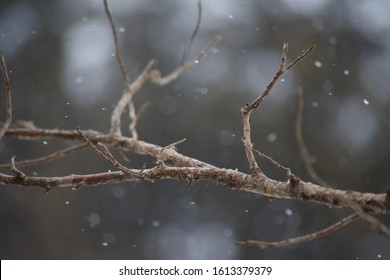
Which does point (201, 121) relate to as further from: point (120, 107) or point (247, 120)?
point (247, 120)

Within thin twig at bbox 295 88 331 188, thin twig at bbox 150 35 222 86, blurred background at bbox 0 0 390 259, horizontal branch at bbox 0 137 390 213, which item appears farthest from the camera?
blurred background at bbox 0 0 390 259

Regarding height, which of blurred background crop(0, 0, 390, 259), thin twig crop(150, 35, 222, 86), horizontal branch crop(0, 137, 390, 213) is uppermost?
blurred background crop(0, 0, 390, 259)

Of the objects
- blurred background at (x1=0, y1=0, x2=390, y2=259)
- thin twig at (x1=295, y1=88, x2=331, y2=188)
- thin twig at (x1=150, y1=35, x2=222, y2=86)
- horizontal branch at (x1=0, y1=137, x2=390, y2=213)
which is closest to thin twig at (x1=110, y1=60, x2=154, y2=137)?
thin twig at (x1=150, y1=35, x2=222, y2=86)

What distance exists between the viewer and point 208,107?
5.39 m

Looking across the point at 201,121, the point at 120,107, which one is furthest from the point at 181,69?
the point at 201,121

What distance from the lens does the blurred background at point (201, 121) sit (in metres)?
5.13

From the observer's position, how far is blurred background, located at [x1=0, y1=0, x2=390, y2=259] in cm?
513

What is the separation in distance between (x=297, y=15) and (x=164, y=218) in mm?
2812

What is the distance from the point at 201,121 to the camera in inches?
211

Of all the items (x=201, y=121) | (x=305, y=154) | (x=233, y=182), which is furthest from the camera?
(x=201, y=121)

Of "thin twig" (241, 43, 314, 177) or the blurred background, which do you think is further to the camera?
the blurred background

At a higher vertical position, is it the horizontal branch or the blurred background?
the blurred background

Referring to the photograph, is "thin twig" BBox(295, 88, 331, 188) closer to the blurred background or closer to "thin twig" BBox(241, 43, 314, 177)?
"thin twig" BBox(241, 43, 314, 177)

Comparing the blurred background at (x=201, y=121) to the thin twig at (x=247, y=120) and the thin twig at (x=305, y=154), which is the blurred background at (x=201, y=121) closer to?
the thin twig at (x=305, y=154)
